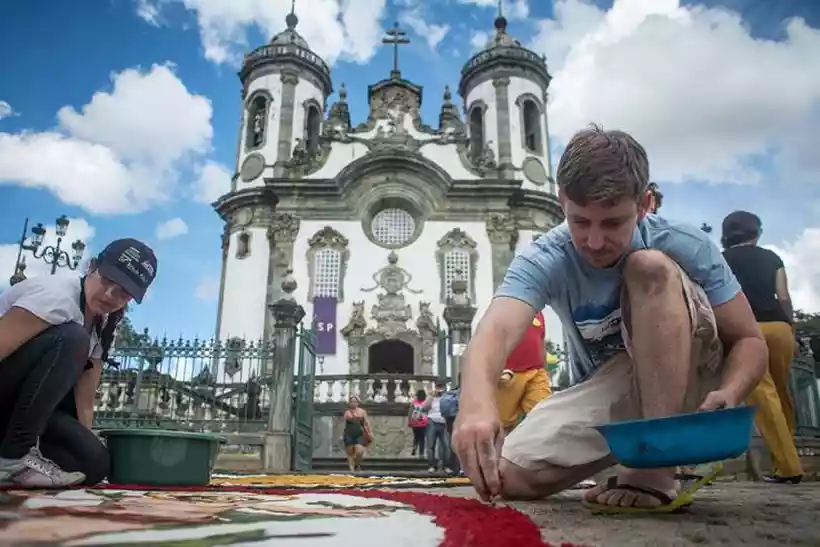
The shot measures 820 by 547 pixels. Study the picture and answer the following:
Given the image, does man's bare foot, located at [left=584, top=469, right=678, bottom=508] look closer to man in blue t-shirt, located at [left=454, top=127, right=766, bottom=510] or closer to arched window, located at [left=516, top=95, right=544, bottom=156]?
man in blue t-shirt, located at [left=454, top=127, right=766, bottom=510]

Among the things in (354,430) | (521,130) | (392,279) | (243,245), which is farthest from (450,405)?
(521,130)

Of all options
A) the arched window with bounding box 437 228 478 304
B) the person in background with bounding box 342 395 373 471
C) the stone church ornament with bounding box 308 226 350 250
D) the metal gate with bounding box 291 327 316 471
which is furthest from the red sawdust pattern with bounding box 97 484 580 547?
the stone church ornament with bounding box 308 226 350 250

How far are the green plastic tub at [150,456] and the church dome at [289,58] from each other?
78.9ft

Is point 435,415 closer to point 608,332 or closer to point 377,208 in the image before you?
point 608,332

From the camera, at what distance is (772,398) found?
4770 mm

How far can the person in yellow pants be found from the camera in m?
5.28

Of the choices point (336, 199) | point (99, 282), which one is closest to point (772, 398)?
point (99, 282)

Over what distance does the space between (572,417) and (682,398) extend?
51cm

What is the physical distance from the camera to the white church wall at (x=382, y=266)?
21938mm

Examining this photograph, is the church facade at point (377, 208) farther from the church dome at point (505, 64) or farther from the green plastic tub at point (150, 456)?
the green plastic tub at point (150, 456)

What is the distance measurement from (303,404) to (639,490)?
9.19m

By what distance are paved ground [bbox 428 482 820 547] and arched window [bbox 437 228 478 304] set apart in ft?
64.5

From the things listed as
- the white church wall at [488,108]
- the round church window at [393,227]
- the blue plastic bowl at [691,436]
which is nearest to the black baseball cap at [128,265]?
the blue plastic bowl at [691,436]

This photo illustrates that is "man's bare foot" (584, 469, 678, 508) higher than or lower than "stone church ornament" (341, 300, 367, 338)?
lower
